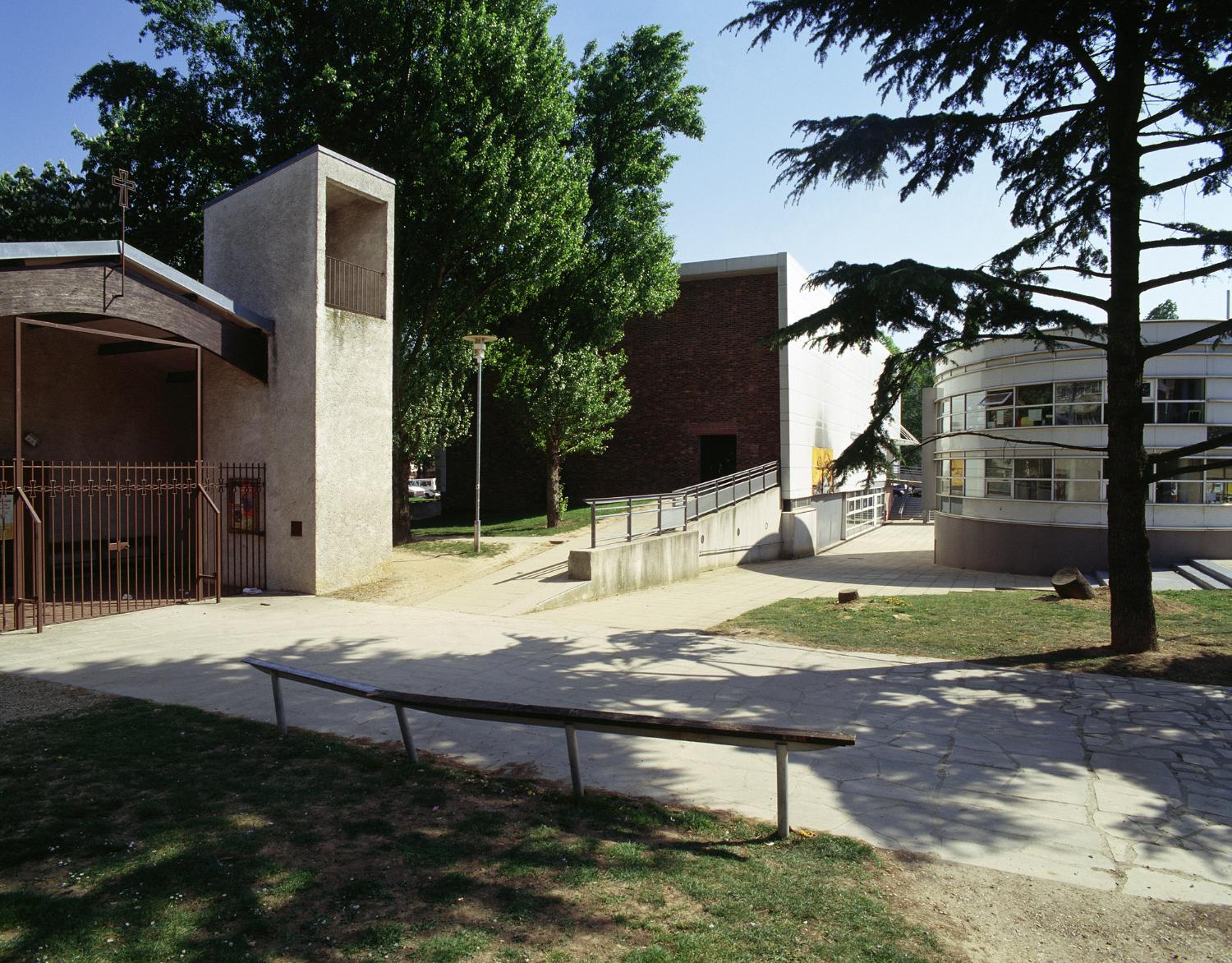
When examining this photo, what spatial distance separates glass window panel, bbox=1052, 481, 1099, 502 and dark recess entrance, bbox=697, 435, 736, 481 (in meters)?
9.86

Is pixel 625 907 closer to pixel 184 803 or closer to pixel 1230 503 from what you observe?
pixel 184 803

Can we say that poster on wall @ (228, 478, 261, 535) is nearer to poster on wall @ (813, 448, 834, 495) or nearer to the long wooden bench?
the long wooden bench

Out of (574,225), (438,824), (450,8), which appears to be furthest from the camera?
(574,225)

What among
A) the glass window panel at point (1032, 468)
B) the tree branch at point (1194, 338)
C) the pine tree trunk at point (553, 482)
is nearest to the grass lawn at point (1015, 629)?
the tree branch at point (1194, 338)

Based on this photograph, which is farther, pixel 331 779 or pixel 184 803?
pixel 331 779

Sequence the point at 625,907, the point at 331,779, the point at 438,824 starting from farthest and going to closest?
the point at 331,779, the point at 438,824, the point at 625,907

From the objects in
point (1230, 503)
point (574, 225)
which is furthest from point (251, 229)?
point (1230, 503)

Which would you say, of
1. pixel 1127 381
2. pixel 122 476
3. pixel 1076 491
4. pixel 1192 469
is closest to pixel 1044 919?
pixel 1192 469

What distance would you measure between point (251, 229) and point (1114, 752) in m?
14.5

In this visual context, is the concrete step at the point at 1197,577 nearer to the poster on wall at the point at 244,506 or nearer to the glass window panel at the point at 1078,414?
the glass window panel at the point at 1078,414

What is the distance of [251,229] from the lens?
13.9 m

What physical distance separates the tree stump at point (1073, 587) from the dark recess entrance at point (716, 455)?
13.3 m

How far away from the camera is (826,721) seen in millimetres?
6426

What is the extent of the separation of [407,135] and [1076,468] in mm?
16897
